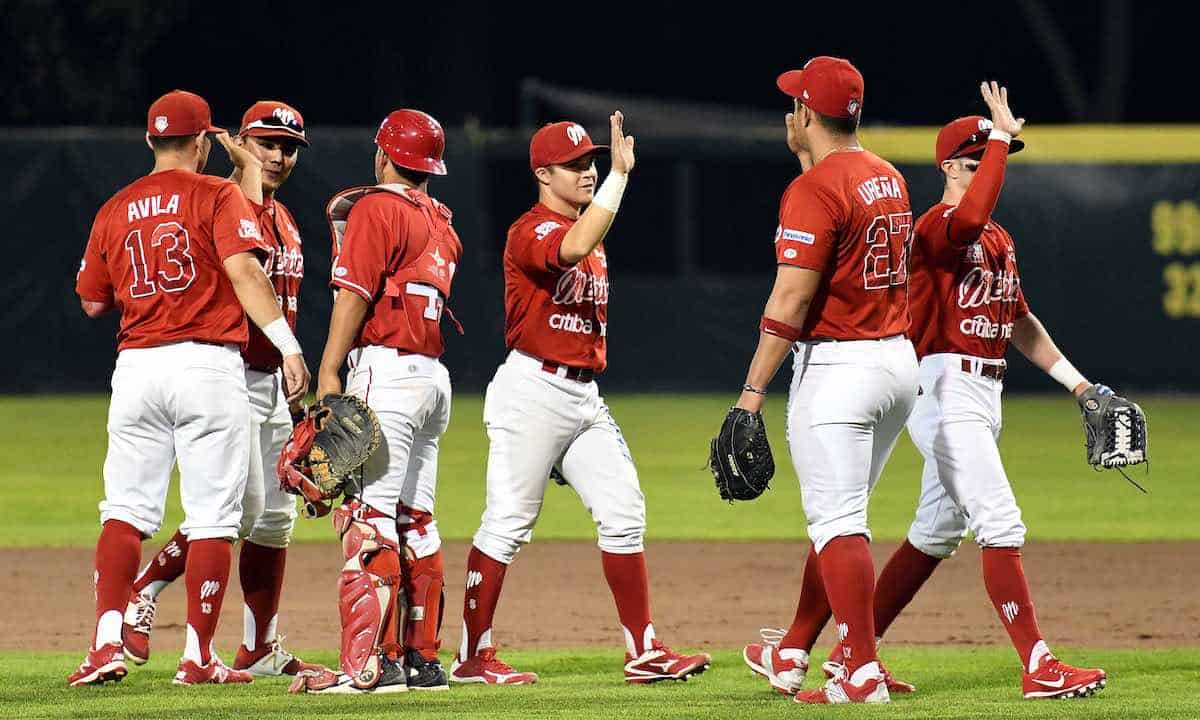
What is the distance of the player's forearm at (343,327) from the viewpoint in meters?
6.10

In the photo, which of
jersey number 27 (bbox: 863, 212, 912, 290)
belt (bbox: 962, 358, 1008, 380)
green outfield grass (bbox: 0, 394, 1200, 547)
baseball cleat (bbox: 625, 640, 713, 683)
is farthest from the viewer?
green outfield grass (bbox: 0, 394, 1200, 547)

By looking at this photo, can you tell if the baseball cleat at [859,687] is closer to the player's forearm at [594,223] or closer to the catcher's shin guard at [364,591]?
the catcher's shin guard at [364,591]

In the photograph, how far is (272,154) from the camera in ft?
22.5

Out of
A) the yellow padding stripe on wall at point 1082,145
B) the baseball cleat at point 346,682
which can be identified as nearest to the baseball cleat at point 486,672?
the baseball cleat at point 346,682

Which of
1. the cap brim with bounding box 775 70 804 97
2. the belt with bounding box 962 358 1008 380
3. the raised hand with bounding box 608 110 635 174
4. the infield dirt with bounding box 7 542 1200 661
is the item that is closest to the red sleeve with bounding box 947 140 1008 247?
the belt with bounding box 962 358 1008 380

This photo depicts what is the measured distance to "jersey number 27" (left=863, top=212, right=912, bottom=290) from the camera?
5871 mm

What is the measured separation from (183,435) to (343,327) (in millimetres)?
652

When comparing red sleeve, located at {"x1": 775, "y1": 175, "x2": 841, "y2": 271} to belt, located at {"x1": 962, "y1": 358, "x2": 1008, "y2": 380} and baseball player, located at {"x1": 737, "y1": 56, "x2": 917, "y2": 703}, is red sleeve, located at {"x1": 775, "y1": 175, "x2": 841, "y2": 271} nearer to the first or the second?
baseball player, located at {"x1": 737, "y1": 56, "x2": 917, "y2": 703}

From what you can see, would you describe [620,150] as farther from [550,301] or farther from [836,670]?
[836,670]

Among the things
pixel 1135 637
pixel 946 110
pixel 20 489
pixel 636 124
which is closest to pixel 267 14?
pixel 636 124

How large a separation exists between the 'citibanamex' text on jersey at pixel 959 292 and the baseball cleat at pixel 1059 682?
3.46ft

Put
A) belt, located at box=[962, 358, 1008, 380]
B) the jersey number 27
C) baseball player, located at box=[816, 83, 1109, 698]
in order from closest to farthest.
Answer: the jersey number 27, baseball player, located at box=[816, 83, 1109, 698], belt, located at box=[962, 358, 1008, 380]

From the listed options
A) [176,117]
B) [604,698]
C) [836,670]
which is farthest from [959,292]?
[176,117]

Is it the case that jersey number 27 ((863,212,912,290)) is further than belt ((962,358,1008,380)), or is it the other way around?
belt ((962,358,1008,380))
